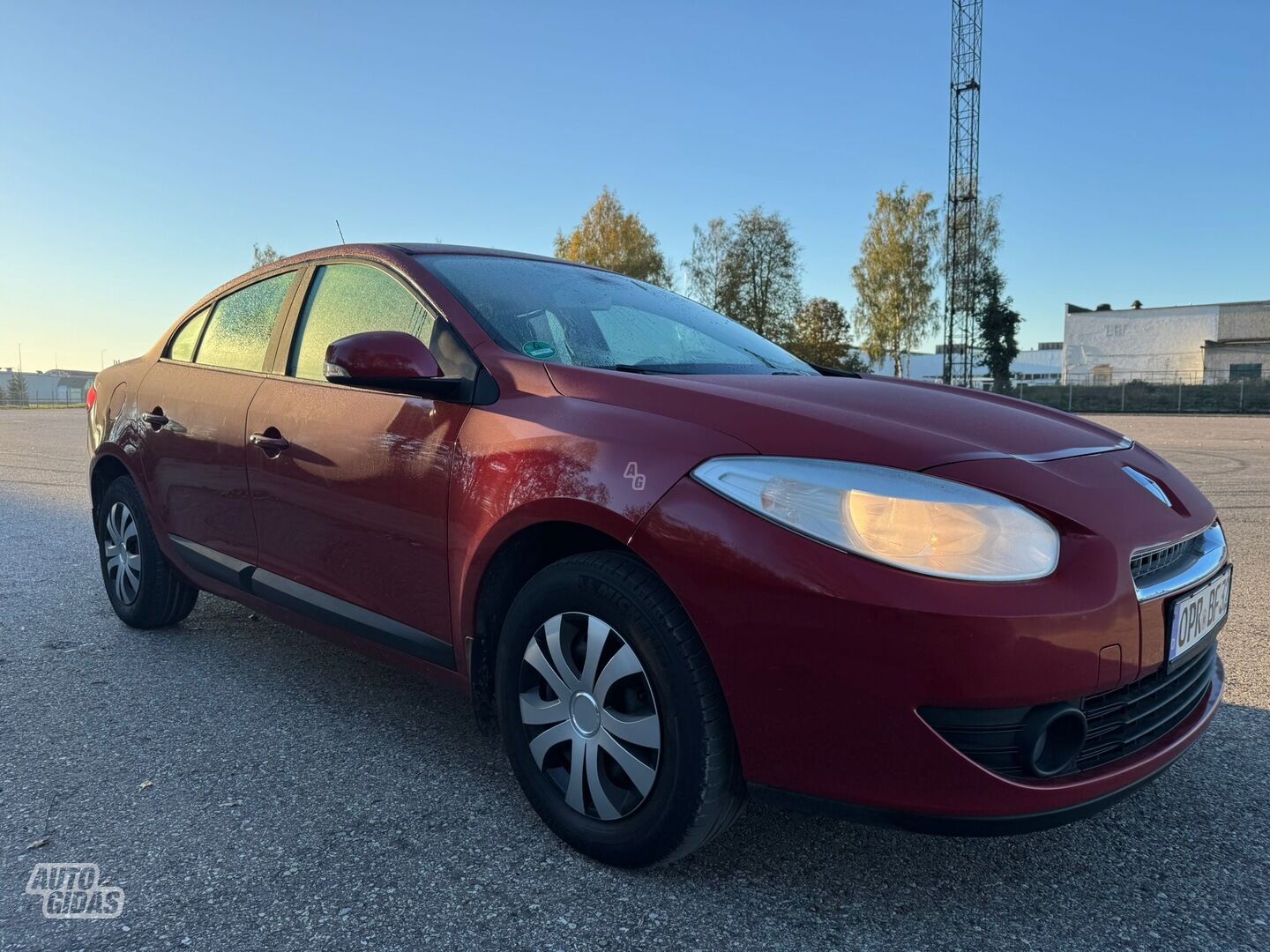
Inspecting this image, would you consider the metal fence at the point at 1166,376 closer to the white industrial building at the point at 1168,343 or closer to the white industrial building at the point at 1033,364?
the white industrial building at the point at 1168,343

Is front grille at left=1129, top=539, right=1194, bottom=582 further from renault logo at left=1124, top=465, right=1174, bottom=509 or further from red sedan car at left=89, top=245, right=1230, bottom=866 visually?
renault logo at left=1124, top=465, right=1174, bottom=509

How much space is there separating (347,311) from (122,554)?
195 cm

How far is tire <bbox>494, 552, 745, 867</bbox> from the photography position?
1.92 meters

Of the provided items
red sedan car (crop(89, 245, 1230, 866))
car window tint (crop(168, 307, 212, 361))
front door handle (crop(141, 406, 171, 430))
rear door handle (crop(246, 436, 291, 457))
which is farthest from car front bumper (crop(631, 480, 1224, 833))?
car window tint (crop(168, 307, 212, 361))

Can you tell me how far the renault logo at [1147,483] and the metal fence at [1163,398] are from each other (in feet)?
126

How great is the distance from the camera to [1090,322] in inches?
2223

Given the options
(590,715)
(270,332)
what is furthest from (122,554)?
(590,715)

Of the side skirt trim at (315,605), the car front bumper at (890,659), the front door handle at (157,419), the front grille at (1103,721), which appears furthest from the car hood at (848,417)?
the front door handle at (157,419)

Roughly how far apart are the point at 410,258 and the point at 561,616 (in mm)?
1371

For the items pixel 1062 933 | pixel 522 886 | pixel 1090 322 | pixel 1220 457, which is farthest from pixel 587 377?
pixel 1090 322

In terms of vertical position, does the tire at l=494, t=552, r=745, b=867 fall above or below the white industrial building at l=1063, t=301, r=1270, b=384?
below

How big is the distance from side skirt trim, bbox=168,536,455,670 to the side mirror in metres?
0.71

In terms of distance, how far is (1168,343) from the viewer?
54.1 m

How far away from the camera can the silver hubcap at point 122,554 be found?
4.05 metres
